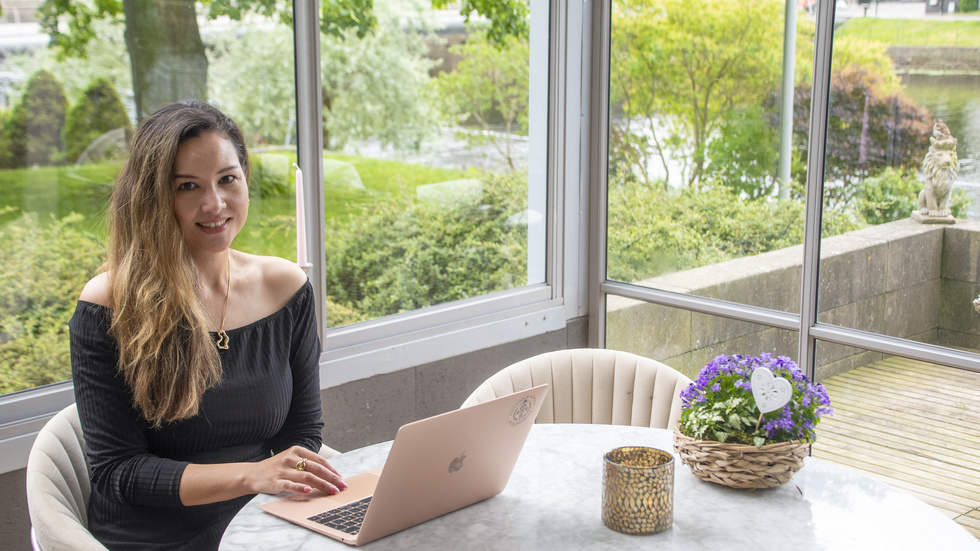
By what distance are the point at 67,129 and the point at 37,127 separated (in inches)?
2.8

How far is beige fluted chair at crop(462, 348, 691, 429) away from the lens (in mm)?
2205

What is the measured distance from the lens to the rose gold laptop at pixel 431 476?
48.8 inches

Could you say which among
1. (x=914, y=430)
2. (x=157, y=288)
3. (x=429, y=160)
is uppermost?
(x=429, y=160)

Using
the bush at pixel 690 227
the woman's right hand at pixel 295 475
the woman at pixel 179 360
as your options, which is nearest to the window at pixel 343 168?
the bush at pixel 690 227

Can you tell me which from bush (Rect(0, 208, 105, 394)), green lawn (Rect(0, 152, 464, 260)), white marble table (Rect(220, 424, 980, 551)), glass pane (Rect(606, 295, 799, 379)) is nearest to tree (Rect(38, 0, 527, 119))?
green lawn (Rect(0, 152, 464, 260))

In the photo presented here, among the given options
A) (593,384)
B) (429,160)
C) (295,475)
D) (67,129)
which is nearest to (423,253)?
(429,160)

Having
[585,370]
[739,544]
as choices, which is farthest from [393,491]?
[585,370]

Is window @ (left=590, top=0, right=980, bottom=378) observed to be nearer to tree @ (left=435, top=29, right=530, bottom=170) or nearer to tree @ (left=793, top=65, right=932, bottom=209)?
tree @ (left=793, top=65, right=932, bottom=209)

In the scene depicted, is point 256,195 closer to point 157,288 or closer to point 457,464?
point 157,288

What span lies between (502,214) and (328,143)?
874 millimetres

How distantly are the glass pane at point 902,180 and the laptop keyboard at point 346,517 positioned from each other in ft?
6.32

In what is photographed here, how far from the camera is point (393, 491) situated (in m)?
1.26

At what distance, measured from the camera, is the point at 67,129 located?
2.17 meters

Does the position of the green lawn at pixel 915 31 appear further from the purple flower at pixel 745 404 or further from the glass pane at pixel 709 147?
the purple flower at pixel 745 404
